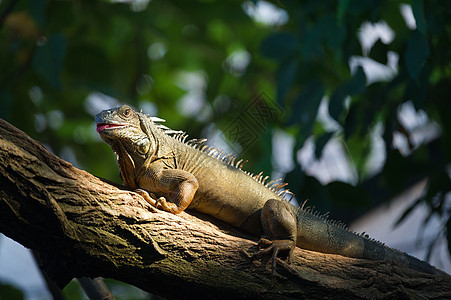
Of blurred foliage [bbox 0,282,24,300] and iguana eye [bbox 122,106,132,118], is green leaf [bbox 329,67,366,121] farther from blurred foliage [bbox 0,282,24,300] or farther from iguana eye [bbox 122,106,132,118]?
blurred foliage [bbox 0,282,24,300]

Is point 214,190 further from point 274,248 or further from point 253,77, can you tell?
point 253,77

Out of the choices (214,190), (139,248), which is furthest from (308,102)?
(139,248)

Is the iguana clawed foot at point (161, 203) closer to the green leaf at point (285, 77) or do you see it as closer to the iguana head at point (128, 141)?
the iguana head at point (128, 141)

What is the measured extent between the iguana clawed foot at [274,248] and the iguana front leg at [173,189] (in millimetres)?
630

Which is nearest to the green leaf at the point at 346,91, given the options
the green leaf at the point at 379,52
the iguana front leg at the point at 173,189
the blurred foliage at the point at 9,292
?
the green leaf at the point at 379,52

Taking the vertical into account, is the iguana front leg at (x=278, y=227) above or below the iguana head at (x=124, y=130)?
below

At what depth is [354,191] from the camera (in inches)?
191

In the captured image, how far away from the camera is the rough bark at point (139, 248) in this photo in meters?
2.88

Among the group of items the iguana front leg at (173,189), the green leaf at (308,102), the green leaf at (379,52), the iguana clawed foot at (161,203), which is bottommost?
the iguana clawed foot at (161,203)

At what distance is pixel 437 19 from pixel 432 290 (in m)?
2.35

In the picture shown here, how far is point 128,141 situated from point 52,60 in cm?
215

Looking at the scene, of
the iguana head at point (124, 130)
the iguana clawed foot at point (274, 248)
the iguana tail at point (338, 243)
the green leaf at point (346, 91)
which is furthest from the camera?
the green leaf at point (346, 91)

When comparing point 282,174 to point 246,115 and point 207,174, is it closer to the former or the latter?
point 246,115

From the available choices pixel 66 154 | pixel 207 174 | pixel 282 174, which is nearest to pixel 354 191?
pixel 282 174
